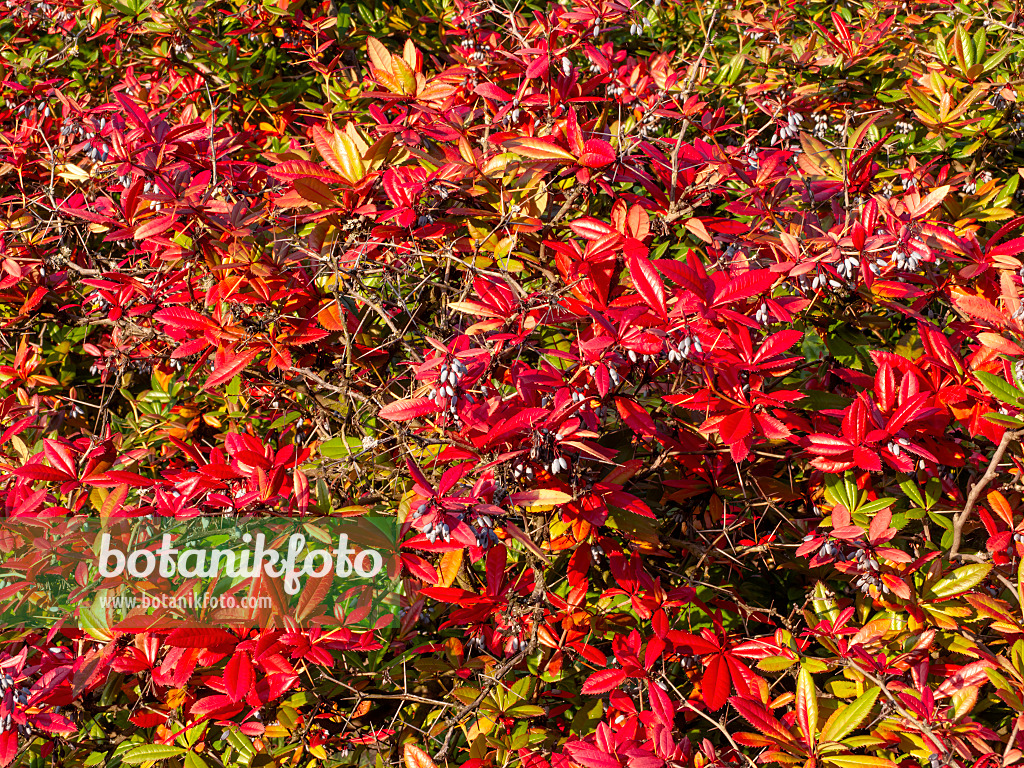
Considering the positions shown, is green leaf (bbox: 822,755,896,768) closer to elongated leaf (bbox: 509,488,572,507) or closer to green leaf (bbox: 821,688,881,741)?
green leaf (bbox: 821,688,881,741)

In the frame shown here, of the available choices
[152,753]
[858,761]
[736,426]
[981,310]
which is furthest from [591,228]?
[152,753]

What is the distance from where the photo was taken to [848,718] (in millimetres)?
1456

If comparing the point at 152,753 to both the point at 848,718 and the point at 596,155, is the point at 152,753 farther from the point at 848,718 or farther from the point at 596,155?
the point at 596,155

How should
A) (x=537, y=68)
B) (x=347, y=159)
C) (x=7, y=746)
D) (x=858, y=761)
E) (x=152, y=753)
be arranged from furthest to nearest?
(x=537, y=68), (x=347, y=159), (x=152, y=753), (x=7, y=746), (x=858, y=761)

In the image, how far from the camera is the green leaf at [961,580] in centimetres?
164

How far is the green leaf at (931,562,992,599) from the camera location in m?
1.64

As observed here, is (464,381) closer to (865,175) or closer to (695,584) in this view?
(695,584)

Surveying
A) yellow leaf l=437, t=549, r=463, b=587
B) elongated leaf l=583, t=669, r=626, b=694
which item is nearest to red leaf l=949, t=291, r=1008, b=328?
elongated leaf l=583, t=669, r=626, b=694

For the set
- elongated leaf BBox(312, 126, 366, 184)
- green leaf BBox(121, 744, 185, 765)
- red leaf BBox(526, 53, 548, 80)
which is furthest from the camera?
red leaf BBox(526, 53, 548, 80)

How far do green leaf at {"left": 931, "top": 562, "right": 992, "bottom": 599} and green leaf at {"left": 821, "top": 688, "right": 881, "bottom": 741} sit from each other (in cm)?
32

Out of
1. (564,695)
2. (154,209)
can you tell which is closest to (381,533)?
(564,695)

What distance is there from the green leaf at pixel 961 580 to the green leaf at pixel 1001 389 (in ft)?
1.23

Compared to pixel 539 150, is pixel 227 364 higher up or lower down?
lower down

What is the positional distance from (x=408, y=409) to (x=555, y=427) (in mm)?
308
